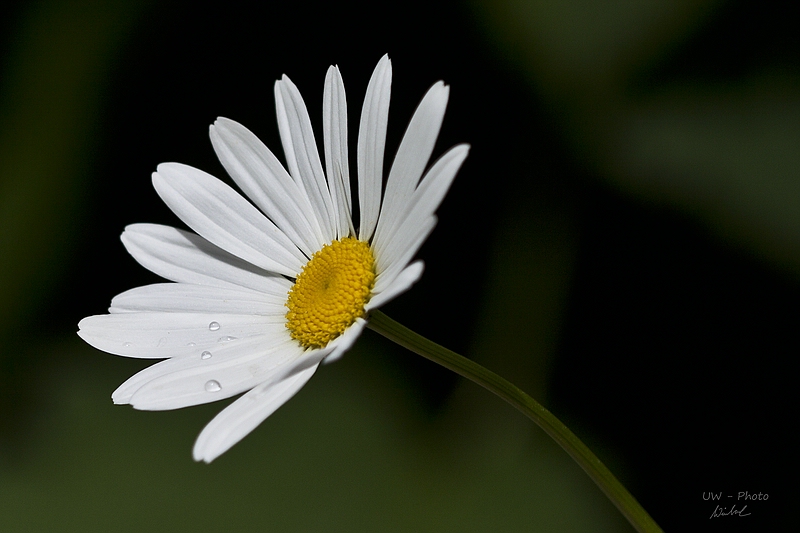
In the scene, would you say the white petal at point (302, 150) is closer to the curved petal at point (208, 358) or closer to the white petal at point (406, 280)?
the curved petal at point (208, 358)

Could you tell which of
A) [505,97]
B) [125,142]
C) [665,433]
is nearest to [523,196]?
[505,97]

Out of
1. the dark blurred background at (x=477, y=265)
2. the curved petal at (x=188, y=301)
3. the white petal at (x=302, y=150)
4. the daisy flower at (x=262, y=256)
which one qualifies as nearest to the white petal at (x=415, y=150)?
the daisy flower at (x=262, y=256)

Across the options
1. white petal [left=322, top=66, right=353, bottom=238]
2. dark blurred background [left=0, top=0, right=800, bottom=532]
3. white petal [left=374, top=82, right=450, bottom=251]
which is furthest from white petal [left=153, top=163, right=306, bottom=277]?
dark blurred background [left=0, top=0, right=800, bottom=532]

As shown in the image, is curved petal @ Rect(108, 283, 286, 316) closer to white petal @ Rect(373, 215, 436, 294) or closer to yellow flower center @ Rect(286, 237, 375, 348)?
yellow flower center @ Rect(286, 237, 375, 348)

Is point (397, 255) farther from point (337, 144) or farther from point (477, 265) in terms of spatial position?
point (477, 265)

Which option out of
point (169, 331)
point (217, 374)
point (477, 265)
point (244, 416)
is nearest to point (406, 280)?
point (244, 416)
